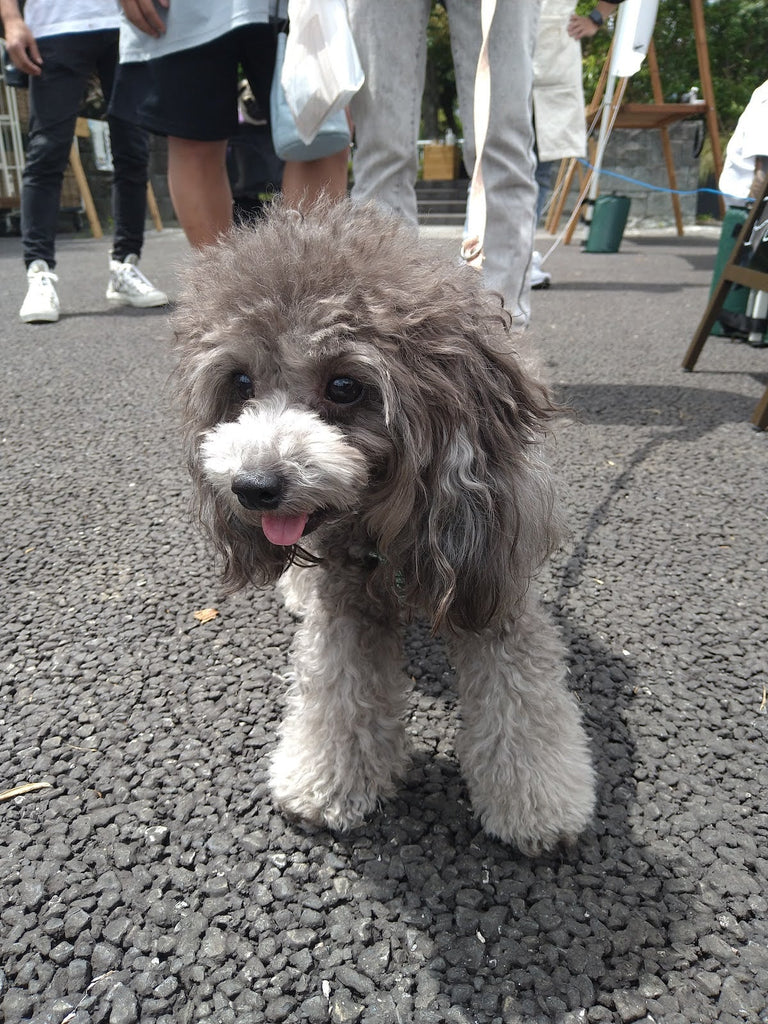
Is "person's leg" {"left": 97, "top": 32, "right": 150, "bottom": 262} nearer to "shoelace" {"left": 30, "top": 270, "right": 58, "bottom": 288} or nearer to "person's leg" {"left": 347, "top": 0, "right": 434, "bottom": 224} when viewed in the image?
"shoelace" {"left": 30, "top": 270, "right": 58, "bottom": 288}

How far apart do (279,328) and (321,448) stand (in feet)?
0.89

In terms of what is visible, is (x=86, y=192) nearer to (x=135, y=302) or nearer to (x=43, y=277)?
(x=135, y=302)

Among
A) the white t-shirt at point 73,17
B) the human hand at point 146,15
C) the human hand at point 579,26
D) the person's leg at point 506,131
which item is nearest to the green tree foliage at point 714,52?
the human hand at point 579,26

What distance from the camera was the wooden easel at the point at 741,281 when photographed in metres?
4.06

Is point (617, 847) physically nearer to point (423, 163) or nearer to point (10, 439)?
point (10, 439)

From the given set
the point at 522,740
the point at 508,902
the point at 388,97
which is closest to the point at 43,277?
the point at 388,97

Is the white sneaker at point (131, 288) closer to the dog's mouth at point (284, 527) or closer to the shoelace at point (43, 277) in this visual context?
the shoelace at point (43, 277)

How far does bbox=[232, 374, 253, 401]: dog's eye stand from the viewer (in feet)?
5.72

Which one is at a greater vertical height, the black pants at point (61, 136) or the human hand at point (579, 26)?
the human hand at point (579, 26)

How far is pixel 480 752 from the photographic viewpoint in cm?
181

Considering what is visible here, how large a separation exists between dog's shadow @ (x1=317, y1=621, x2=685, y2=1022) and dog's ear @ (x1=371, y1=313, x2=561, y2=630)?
18.9 inches

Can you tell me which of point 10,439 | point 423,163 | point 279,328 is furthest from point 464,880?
point 423,163

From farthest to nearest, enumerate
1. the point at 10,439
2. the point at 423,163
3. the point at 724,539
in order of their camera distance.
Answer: the point at 423,163 → the point at 10,439 → the point at 724,539

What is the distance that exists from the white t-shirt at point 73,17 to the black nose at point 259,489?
16.8ft
